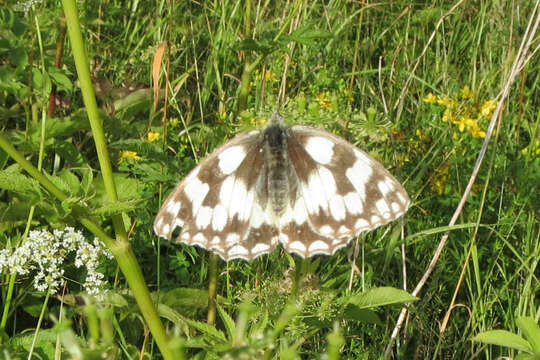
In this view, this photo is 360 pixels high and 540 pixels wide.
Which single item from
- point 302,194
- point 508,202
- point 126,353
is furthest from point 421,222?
point 126,353

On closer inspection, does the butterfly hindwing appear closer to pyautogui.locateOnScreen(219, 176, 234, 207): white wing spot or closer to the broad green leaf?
pyautogui.locateOnScreen(219, 176, 234, 207): white wing spot

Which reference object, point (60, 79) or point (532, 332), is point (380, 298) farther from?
point (60, 79)

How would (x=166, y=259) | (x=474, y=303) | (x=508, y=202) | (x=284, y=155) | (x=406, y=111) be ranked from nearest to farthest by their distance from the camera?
(x=284, y=155) < (x=474, y=303) < (x=166, y=259) < (x=508, y=202) < (x=406, y=111)

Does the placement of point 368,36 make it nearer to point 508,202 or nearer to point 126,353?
point 508,202

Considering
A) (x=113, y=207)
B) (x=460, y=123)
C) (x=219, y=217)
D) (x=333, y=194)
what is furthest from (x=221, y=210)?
(x=460, y=123)

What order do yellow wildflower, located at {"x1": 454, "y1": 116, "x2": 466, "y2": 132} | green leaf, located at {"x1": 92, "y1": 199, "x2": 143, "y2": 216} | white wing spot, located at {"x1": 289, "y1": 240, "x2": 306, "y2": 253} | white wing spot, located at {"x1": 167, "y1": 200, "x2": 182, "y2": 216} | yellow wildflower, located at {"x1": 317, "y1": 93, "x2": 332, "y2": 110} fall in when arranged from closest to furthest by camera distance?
green leaf, located at {"x1": 92, "y1": 199, "x2": 143, "y2": 216} < white wing spot, located at {"x1": 289, "y1": 240, "x2": 306, "y2": 253} < white wing spot, located at {"x1": 167, "y1": 200, "x2": 182, "y2": 216} < yellow wildflower, located at {"x1": 317, "y1": 93, "x2": 332, "y2": 110} < yellow wildflower, located at {"x1": 454, "y1": 116, "x2": 466, "y2": 132}

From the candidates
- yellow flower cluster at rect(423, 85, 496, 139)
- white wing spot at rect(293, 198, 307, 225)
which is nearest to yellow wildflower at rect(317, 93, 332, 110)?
yellow flower cluster at rect(423, 85, 496, 139)
